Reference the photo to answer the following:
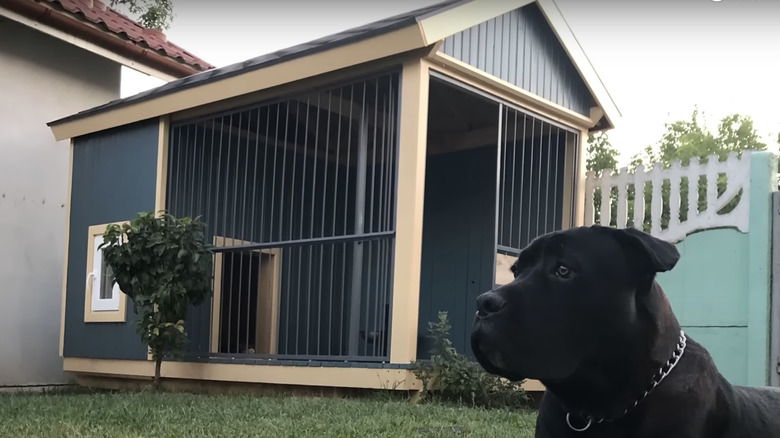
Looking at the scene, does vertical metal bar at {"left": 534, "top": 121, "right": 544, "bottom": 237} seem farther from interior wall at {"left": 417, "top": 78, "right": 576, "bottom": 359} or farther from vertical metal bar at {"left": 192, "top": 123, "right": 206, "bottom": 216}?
vertical metal bar at {"left": 192, "top": 123, "right": 206, "bottom": 216}

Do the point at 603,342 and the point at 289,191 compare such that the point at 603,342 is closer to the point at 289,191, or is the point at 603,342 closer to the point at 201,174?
the point at 201,174

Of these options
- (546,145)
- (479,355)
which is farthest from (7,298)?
(479,355)

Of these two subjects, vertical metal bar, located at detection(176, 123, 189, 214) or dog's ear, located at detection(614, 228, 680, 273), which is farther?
vertical metal bar, located at detection(176, 123, 189, 214)

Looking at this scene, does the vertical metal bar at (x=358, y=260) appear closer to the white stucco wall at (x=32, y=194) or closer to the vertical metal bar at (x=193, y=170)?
the vertical metal bar at (x=193, y=170)

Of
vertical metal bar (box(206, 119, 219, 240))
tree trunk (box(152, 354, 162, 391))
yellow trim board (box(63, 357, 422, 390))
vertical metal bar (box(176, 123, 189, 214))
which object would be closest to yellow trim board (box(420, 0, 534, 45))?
yellow trim board (box(63, 357, 422, 390))

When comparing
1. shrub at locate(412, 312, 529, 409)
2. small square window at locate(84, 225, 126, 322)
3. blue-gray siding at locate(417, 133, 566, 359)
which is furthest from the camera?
blue-gray siding at locate(417, 133, 566, 359)

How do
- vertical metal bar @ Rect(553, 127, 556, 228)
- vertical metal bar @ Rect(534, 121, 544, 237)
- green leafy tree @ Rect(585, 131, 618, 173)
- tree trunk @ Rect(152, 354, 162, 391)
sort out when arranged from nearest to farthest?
tree trunk @ Rect(152, 354, 162, 391) < vertical metal bar @ Rect(534, 121, 544, 237) < vertical metal bar @ Rect(553, 127, 556, 228) < green leafy tree @ Rect(585, 131, 618, 173)

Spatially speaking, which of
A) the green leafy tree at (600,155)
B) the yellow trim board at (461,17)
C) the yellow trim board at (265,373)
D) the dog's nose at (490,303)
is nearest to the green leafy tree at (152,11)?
the yellow trim board at (265,373)

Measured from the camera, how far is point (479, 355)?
2.14 m

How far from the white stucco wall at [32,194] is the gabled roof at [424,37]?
0.70m

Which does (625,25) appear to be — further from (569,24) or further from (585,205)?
(585,205)

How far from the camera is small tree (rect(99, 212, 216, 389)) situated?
698 cm

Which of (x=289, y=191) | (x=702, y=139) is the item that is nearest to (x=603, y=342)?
(x=289, y=191)

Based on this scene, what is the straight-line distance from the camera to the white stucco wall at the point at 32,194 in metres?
9.09
